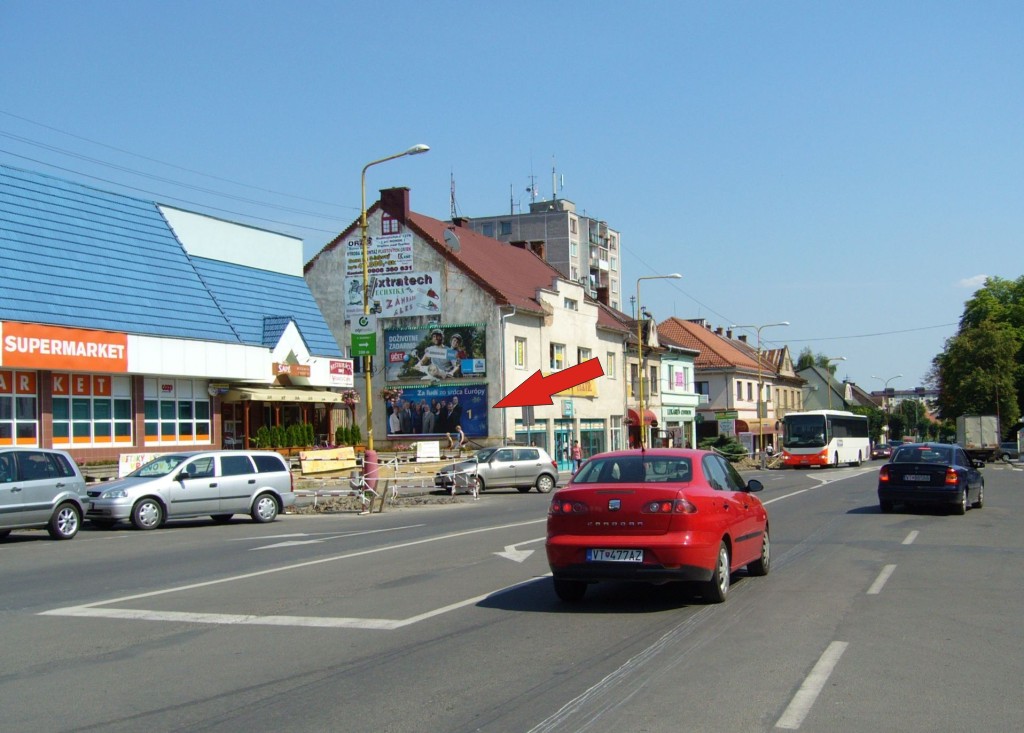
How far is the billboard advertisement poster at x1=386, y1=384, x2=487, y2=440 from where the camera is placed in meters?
49.8

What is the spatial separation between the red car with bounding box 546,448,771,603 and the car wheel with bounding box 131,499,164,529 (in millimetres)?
12863

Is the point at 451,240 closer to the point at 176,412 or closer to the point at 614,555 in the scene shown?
the point at 176,412

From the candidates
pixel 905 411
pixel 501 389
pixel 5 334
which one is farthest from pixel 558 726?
pixel 905 411

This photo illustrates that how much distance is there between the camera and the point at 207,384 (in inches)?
1444

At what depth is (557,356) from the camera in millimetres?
55188

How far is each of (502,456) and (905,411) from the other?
485ft

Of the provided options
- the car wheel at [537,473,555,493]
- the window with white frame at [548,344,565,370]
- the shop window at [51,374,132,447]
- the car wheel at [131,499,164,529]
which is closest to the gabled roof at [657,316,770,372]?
the window with white frame at [548,344,565,370]

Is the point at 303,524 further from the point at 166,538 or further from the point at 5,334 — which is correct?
the point at 5,334

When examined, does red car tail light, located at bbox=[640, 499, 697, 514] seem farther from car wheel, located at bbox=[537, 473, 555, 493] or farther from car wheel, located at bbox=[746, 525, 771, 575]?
car wheel, located at bbox=[537, 473, 555, 493]

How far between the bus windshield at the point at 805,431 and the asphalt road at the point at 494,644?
3917 cm

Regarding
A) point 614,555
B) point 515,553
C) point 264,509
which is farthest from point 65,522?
point 614,555

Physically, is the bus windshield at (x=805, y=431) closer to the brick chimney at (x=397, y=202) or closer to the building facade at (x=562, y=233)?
the brick chimney at (x=397, y=202)

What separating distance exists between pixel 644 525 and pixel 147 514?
14.3 metres

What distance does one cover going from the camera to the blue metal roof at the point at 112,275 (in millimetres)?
30891
